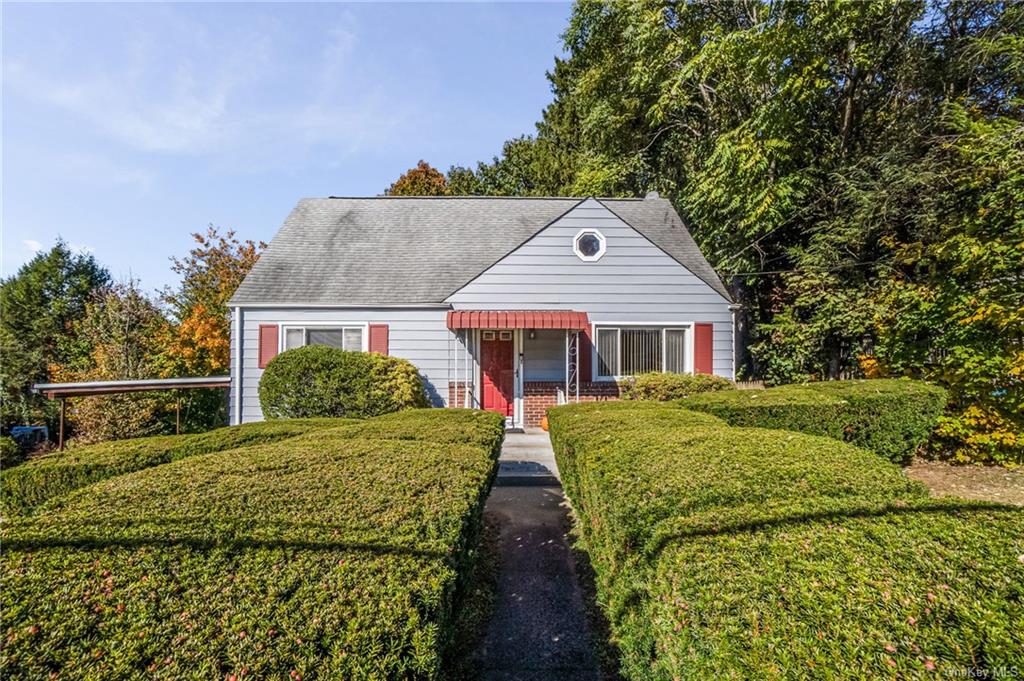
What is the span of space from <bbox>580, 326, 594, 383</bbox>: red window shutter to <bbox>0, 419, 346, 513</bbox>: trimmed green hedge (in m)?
6.82

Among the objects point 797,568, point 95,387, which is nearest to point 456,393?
point 95,387

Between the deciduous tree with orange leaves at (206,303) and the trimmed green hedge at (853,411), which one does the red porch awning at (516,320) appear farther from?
the deciduous tree with orange leaves at (206,303)

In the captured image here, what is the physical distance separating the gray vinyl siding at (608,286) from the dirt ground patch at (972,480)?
406cm

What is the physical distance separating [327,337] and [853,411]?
35.2ft

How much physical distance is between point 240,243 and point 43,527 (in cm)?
2152

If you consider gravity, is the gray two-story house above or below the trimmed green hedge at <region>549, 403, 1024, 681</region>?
above

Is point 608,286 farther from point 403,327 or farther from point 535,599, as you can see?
point 535,599

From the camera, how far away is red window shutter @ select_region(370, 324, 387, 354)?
10.2 metres

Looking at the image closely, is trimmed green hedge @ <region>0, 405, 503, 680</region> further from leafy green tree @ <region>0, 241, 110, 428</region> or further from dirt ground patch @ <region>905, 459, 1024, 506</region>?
leafy green tree @ <region>0, 241, 110, 428</region>

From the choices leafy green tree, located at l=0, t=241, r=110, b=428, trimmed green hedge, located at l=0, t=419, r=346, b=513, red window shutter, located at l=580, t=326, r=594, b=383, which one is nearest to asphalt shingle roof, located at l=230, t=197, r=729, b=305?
red window shutter, located at l=580, t=326, r=594, b=383

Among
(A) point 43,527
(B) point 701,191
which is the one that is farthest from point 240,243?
(A) point 43,527

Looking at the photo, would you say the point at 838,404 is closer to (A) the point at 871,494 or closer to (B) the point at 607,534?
(A) the point at 871,494

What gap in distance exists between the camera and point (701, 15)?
1329cm

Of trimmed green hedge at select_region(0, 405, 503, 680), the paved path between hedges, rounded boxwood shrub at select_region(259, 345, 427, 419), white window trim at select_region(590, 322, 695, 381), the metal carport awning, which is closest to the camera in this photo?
trimmed green hedge at select_region(0, 405, 503, 680)
